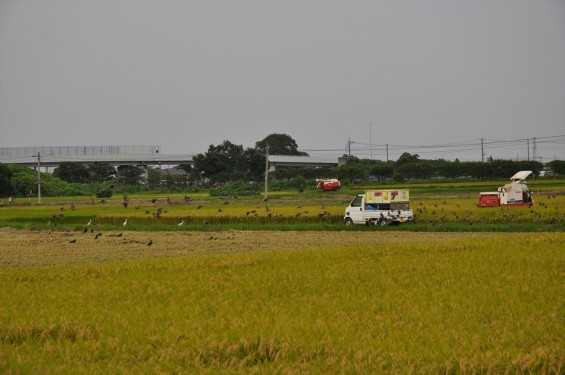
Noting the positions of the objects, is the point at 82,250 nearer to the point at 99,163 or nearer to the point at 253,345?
the point at 253,345

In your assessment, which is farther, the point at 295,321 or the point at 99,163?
the point at 99,163

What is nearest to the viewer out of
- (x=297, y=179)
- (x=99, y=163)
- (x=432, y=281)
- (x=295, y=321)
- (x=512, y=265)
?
(x=295, y=321)

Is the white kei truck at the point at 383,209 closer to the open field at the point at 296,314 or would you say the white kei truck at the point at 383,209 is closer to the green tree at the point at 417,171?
the open field at the point at 296,314

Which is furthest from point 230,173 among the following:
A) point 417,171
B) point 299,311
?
point 299,311

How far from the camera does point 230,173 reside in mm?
105500

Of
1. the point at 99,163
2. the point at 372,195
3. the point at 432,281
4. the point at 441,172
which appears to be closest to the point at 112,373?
the point at 432,281

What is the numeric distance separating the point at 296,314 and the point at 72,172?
9821cm

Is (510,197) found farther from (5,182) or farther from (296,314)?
(5,182)

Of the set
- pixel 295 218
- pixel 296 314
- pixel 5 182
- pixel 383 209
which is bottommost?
pixel 296 314

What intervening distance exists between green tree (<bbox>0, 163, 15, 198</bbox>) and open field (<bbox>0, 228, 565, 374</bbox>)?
6901 centimetres

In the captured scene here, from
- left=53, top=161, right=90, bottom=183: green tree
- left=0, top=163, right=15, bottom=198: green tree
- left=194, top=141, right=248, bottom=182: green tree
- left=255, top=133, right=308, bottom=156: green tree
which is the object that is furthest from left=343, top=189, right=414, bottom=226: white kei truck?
left=255, top=133, right=308, bottom=156: green tree

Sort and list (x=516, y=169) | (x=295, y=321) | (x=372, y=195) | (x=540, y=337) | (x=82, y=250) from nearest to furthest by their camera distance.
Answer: (x=540, y=337), (x=295, y=321), (x=82, y=250), (x=372, y=195), (x=516, y=169)

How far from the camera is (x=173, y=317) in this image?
10625 mm

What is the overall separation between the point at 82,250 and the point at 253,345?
17.4 metres
